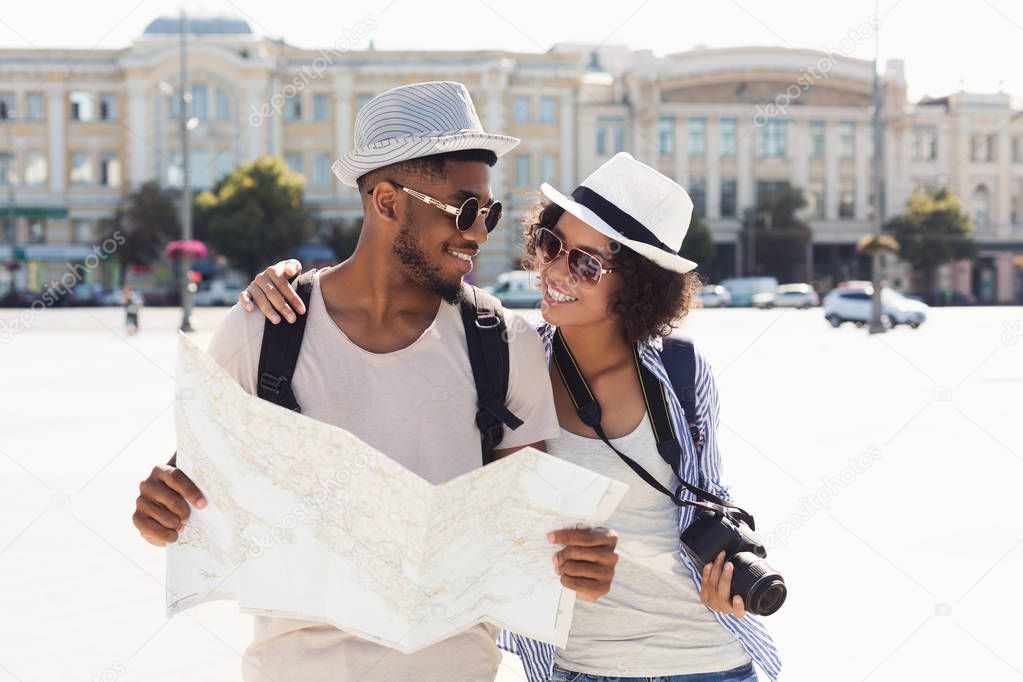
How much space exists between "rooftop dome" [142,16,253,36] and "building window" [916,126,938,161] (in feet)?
112

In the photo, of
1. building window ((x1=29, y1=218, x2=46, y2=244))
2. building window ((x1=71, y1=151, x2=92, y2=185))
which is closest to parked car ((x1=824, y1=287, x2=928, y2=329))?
building window ((x1=71, y1=151, x2=92, y2=185))

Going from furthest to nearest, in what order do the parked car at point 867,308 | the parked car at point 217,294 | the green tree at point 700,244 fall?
the green tree at point 700,244, the parked car at point 217,294, the parked car at point 867,308

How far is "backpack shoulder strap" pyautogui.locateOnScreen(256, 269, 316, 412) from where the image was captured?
2242 millimetres

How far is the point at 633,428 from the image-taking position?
245 cm

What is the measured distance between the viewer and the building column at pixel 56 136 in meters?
54.3

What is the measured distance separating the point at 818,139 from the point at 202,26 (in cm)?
3120

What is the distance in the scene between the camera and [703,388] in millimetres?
2500

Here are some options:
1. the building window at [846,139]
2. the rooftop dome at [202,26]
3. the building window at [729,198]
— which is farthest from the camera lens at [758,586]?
the building window at [846,139]

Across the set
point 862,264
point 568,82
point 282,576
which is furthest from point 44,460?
point 862,264

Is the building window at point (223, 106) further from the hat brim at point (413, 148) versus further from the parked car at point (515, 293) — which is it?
the hat brim at point (413, 148)

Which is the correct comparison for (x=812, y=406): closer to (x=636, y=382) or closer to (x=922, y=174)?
(x=636, y=382)

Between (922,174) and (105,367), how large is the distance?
170 ft

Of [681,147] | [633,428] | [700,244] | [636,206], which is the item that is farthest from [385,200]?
[681,147]

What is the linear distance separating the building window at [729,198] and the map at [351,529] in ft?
189
